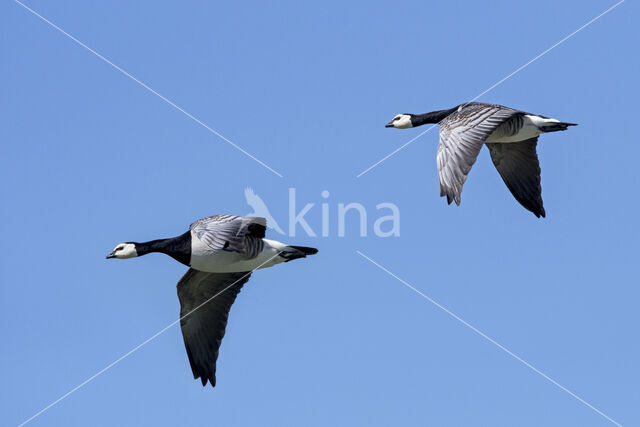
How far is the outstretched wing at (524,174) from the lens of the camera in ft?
56.5

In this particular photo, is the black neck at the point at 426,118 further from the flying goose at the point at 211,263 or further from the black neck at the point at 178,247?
the black neck at the point at 178,247

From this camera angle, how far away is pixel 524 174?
17.3 metres

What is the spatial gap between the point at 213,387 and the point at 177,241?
2.54m

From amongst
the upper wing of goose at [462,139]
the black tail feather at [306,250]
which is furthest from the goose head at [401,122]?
the black tail feather at [306,250]

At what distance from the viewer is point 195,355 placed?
1595 cm

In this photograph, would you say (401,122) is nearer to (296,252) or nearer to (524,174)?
(524,174)

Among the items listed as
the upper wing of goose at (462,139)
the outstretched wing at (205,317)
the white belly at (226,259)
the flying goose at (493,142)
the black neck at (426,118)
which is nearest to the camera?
the upper wing of goose at (462,139)

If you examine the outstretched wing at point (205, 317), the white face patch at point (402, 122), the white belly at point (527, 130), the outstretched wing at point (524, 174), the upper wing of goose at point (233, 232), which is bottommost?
the outstretched wing at point (205, 317)

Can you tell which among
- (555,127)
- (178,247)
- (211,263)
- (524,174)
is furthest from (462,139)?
(178,247)

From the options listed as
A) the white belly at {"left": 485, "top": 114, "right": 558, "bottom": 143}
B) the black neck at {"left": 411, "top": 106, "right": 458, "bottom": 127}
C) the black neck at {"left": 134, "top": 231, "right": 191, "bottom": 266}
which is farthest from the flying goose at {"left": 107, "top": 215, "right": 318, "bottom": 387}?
the black neck at {"left": 411, "top": 106, "right": 458, "bottom": 127}

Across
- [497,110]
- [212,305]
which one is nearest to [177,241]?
[212,305]

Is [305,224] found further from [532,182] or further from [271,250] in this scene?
[532,182]

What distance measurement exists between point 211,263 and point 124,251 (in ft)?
5.94

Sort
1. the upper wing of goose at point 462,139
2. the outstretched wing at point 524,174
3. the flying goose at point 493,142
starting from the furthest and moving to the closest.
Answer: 1. the outstretched wing at point 524,174
2. the flying goose at point 493,142
3. the upper wing of goose at point 462,139
